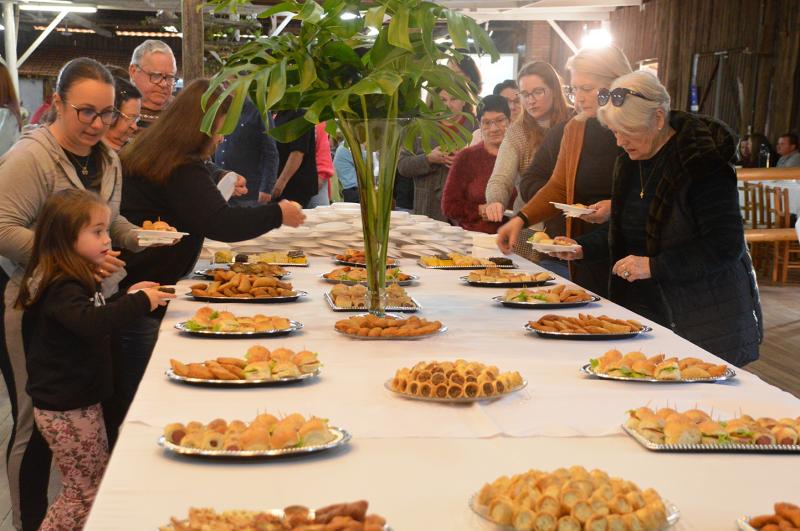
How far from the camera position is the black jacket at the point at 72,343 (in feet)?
7.98

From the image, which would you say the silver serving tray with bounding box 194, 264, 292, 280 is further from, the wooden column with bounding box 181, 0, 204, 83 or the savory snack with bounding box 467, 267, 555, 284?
the wooden column with bounding box 181, 0, 204, 83

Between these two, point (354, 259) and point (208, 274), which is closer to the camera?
point (208, 274)

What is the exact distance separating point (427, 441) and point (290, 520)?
509 mm

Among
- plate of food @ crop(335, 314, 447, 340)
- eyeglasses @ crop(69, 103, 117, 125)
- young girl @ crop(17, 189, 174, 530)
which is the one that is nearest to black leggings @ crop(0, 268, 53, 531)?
young girl @ crop(17, 189, 174, 530)

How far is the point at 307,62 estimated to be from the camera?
2.68 m

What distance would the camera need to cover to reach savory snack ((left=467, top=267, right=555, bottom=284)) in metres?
3.32

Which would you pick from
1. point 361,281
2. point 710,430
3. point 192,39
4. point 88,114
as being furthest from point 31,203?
point 192,39

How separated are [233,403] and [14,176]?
126 centimetres

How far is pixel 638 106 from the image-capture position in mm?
2904

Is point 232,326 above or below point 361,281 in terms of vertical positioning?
above

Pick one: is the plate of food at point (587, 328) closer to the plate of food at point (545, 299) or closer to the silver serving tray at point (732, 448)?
the plate of food at point (545, 299)

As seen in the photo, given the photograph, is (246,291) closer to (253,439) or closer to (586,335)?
(586,335)

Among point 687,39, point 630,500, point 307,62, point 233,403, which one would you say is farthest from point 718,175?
point 687,39

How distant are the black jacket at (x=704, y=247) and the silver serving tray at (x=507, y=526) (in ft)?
5.39
